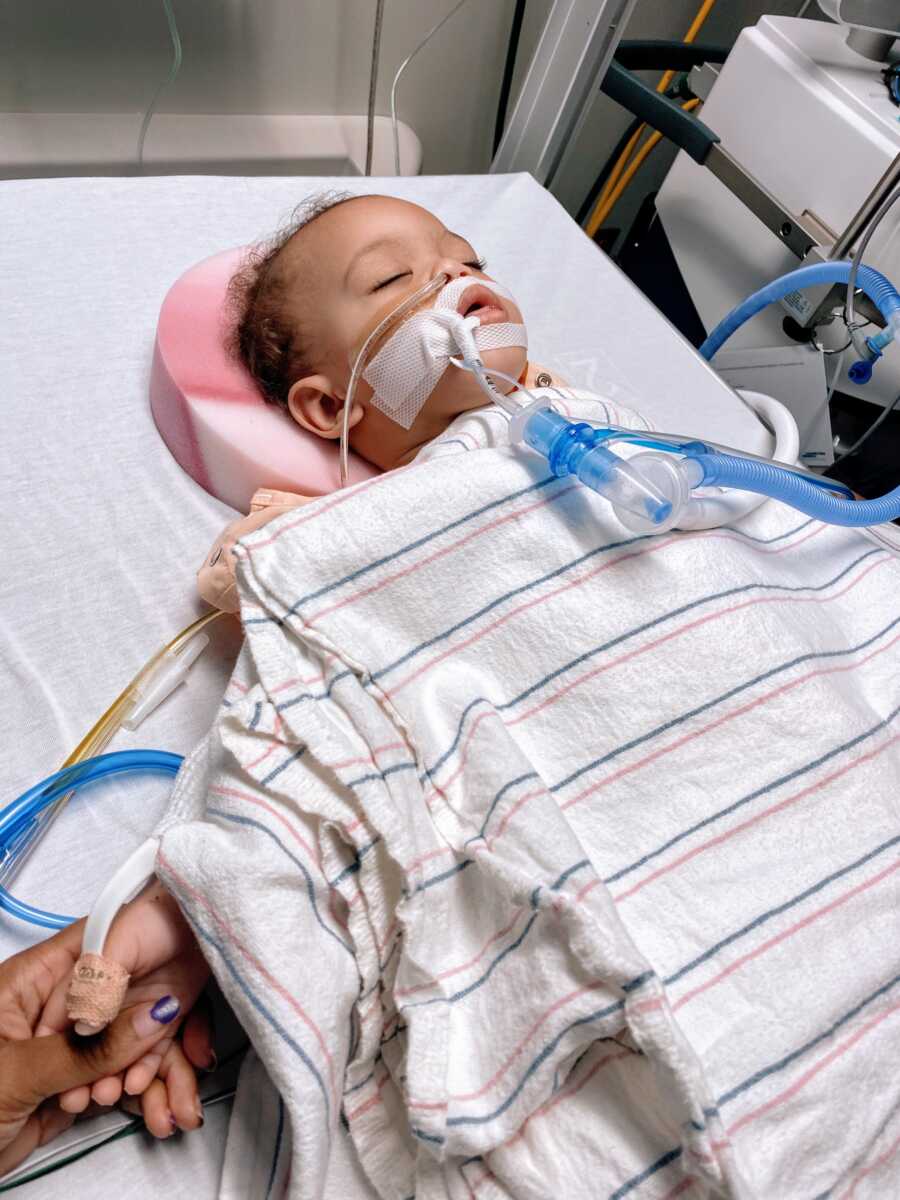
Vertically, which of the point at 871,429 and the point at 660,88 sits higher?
the point at 871,429

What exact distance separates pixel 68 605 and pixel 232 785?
41cm

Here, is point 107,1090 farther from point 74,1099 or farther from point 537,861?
point 537,861

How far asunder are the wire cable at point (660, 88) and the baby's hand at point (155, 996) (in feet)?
5.89

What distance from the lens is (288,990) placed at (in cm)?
63

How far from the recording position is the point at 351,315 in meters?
1.03

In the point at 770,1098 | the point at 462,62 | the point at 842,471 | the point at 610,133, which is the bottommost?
the point at 610,133

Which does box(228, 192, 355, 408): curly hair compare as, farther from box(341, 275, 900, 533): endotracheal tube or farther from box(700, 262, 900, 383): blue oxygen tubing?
box(700, 262, 900, 383): blue oxygen tubing

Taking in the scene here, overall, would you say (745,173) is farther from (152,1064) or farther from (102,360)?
(152,1064)

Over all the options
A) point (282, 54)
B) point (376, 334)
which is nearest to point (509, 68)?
point (282, 54)

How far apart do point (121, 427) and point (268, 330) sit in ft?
0.80

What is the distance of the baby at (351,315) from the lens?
1027 mm

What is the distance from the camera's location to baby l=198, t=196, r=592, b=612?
3.37 feet

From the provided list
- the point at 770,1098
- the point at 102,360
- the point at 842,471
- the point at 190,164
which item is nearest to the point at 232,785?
the point at 770,1098

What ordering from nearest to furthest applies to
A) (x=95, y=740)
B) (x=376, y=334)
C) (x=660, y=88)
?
(x=95, y=740)
(x=376, y=334)
(x=660, y=88)
